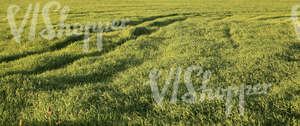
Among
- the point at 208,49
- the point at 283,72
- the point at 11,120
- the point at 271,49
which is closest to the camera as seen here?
the point at 11,120

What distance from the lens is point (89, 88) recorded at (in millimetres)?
4137

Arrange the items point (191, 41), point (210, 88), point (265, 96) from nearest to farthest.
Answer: point (265, 96), point (210, 88), point (191, 41)

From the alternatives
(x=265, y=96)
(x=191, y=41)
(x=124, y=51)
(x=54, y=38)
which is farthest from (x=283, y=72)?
(x=54, y=38)

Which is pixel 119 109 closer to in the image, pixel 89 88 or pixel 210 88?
pixel 89 88

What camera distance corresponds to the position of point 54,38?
9320mm

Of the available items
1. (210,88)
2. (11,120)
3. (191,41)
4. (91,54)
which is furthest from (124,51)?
(11,120)

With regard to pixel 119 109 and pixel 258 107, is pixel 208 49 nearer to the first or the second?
pixel 258 107

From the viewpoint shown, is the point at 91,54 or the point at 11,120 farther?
the point at 91,54

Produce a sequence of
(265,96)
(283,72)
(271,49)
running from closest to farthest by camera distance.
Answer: (265,96) → (283,72) → (271,49)

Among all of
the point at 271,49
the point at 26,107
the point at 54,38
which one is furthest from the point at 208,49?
the point at 54,38

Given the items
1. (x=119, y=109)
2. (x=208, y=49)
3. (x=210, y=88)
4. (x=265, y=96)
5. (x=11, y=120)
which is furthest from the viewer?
(x=208, y=49)

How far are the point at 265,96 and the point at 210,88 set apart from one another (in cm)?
94

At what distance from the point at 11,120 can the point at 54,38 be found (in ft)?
22.7

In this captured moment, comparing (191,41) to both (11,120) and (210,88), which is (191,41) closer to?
(210,88)
